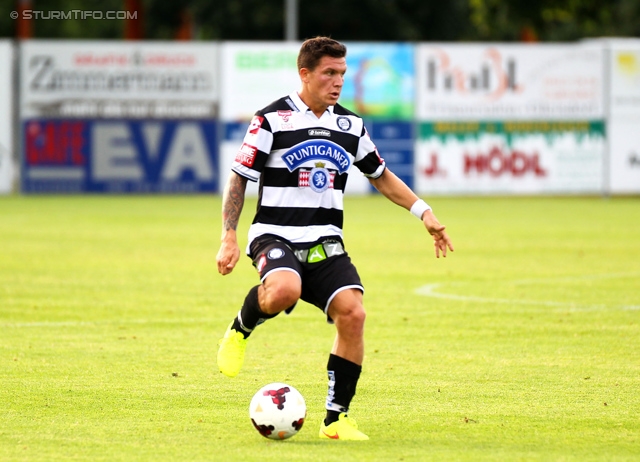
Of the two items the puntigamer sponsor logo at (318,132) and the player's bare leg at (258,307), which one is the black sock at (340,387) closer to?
the player's bare leg at (258,307)

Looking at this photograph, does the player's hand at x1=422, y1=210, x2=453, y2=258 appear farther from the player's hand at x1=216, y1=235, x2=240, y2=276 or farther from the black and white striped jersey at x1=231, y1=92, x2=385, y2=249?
the player's hand at x1=216, y1=235, x2=240, y2=276

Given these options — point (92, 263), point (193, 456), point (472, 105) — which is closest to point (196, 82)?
point (472, 105)

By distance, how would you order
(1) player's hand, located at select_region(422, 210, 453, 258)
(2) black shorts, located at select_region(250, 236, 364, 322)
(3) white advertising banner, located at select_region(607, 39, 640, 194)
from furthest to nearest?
(3) white advertising banner, located at select_region(607, 39, 640, 194)
(1) player's hand, located at select_region(422, 210, 453, 258)
(2) black shorts, located at select_region(250, 236, 364, 322)

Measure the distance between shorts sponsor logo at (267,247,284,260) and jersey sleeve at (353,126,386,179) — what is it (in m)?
0.74

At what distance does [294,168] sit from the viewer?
6840 mm

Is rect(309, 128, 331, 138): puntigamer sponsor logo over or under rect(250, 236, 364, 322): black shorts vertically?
over

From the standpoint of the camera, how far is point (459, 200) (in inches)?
1265

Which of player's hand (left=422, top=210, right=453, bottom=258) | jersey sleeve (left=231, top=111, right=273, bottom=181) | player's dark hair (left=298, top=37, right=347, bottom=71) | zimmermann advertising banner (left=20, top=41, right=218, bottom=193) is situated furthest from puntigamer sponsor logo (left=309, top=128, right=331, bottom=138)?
zimmermann advertising banner (left=20, top=41, right=218, bottom=193)

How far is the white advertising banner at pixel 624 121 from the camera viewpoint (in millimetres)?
33250

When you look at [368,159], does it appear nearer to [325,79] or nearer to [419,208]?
[419,208]

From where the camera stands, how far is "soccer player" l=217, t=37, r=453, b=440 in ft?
21.7

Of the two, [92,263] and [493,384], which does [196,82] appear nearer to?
[92,263]

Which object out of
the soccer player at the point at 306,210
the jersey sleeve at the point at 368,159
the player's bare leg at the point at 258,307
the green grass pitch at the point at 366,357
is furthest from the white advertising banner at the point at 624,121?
the player's bare leg at the point at 258,307

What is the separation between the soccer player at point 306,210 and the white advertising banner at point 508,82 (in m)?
25.9
